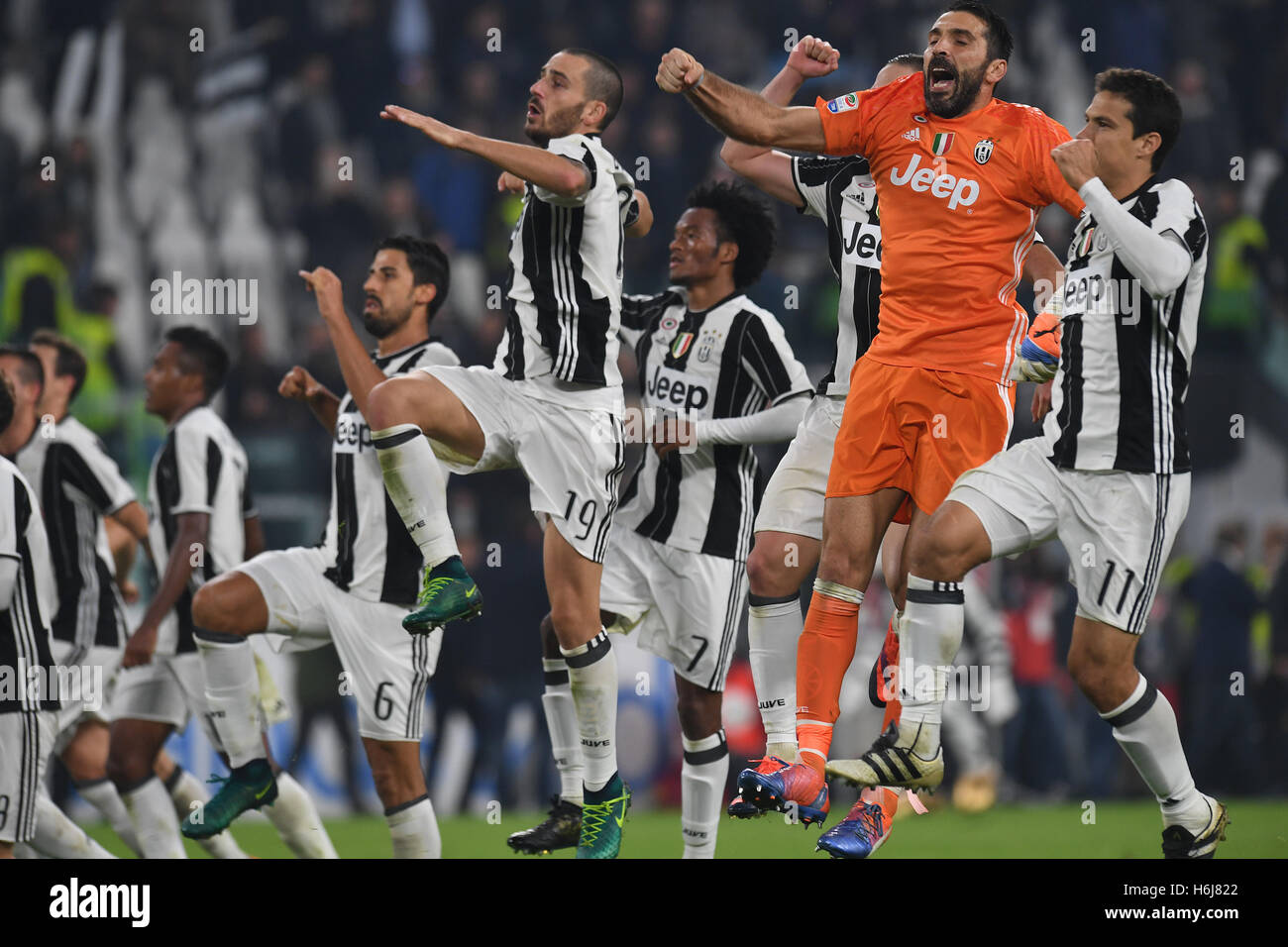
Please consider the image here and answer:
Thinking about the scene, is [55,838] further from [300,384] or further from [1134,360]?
[1134,360]

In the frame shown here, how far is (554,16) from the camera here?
13.7 meters

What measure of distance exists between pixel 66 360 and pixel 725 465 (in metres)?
3.19

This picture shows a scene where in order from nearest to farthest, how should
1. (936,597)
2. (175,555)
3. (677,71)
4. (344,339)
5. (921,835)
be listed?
(677,71)
(936,597)
(344,339)
(175,555)
(921,835)

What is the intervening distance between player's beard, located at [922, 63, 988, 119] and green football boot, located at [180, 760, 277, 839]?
3623 mm

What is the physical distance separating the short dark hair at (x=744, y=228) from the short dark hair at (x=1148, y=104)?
204 centimetres

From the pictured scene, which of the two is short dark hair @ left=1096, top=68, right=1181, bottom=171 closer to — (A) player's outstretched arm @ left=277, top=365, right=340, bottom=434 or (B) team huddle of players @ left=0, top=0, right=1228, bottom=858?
(B) team huddle of players @ left=0, top=0, right=1228, bottom=858

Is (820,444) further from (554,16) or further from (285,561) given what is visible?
(554,16)

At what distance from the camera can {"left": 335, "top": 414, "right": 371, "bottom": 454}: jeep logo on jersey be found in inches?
258

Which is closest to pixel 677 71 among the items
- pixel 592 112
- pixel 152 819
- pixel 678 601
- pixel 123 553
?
pixel 592 112

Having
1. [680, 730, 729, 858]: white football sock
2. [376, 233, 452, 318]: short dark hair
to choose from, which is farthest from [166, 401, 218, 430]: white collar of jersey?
[680, 730, 729, 858]: white football sock

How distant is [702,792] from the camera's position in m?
6.62

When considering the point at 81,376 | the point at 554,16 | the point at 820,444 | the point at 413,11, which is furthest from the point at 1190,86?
the point at 81,376

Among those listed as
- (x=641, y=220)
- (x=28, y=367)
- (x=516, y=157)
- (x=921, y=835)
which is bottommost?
(x=921, y=835)

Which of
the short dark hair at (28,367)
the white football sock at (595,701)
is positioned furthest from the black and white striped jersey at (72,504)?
the white football sock at (595,701)
